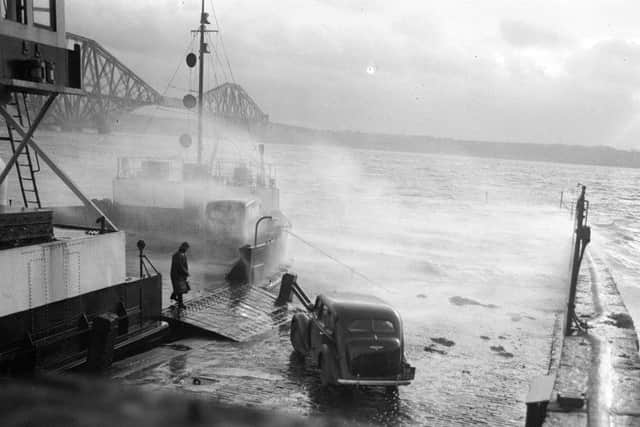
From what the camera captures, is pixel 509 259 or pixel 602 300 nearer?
pixel 602 300

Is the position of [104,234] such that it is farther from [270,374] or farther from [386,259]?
[386,259]

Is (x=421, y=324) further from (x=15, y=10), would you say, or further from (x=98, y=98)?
(x=98, y=98)

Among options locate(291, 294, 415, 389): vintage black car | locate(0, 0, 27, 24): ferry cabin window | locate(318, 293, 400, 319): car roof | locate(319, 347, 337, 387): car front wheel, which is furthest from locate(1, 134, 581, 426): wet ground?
locate(0, 0, 27, 24): ferry cabin window

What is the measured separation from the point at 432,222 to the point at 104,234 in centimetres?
5234

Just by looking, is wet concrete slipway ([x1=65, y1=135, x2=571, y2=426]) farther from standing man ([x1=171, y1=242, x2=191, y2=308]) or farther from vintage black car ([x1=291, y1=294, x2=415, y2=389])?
standing man ([x1=171, y1=242, x2=191, y2=308])

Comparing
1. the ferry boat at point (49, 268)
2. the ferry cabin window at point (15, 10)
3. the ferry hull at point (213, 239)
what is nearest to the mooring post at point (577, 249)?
the ferry hull at point (213, 239)

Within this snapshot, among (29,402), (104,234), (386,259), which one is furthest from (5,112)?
(386,259)

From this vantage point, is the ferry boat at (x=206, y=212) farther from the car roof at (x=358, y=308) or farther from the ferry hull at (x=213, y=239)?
the car roof at (x=358, y=308)

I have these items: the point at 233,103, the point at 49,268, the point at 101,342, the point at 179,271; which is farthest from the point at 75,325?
the point at 233,103

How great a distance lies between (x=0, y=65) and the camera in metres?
11.5

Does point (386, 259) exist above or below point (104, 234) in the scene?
below

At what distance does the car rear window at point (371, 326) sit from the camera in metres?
11.5

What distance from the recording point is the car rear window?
37.8 ft

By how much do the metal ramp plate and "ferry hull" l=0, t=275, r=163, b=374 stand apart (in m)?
1.06
